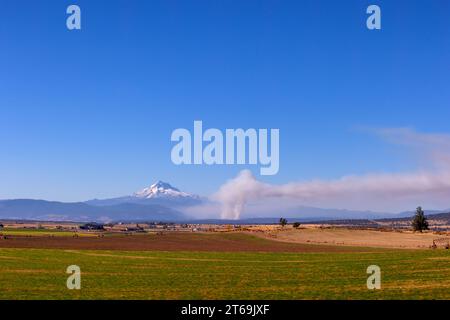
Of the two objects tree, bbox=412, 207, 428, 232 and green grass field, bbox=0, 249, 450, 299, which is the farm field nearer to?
green grass field, bbox=0, 249, 450, 299

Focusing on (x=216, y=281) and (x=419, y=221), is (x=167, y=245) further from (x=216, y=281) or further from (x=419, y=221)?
(x=419, y=221)

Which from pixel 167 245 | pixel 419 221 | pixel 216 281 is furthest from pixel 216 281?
pixel 419 221

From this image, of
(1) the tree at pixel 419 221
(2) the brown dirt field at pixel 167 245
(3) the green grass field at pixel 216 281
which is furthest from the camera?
(1) the tree at pixel 419 221

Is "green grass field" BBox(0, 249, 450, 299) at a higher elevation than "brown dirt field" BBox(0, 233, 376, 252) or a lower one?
higher

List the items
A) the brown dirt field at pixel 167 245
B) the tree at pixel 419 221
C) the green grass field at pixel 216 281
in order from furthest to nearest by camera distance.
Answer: the tree at pixel 419 221, the brown dirt field at pixel 167 245, the green grass field at pixel 216 281

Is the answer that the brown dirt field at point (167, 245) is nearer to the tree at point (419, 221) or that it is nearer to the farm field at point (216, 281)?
the farm field at point (216, 281)

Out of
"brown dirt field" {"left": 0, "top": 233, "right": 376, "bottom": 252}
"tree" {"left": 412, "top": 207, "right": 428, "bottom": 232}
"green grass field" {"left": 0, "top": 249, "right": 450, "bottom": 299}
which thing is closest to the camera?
"green grass field" {"left": 0, "top": 249, "right": 450, "bottom": 299}

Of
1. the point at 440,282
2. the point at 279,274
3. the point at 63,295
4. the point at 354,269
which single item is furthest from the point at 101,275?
the point at 440,282

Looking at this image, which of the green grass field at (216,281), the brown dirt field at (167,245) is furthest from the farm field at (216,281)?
the brown dirt field at (167,245)

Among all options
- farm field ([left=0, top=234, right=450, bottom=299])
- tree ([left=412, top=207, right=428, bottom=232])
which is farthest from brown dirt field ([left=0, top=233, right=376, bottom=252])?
tree ([left=412, top=207, right=428, bottom=232])
